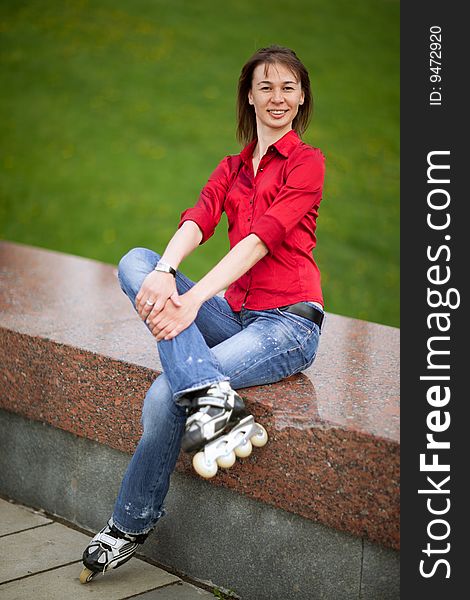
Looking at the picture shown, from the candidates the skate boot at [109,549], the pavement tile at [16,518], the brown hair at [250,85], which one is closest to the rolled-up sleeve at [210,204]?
the brown hair at [250,85]

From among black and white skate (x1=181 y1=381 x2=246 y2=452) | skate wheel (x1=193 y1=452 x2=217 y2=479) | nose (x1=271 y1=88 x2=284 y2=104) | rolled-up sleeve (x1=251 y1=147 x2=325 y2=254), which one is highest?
nose (x1=271 y1=88 x2=284 y2=104)

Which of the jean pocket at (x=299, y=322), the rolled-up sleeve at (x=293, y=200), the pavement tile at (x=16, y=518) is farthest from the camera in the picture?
the pavement tile at (x=16, y=518)

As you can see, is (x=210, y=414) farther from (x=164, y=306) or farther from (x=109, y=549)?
(x=109, y=549)

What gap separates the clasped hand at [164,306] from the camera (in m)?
3.24

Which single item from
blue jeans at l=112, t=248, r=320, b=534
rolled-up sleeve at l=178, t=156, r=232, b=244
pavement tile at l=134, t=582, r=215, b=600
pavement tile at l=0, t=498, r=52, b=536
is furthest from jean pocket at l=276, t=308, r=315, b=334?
pavement tile at l=0, t=498, r=52, b=536

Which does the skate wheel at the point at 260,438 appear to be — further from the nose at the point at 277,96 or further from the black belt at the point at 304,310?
the nose at the point at 277,96

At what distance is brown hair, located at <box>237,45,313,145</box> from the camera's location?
3.52 meters

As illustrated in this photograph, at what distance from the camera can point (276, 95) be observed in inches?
138

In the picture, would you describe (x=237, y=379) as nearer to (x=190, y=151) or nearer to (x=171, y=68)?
(x=190, y=151)

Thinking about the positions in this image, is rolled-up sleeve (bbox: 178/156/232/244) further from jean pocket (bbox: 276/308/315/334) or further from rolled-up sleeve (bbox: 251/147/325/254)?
jean pocket (bbox: 276/308/315/334)

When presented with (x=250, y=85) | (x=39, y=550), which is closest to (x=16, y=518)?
(x=39, y=550)

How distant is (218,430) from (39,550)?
1.11m

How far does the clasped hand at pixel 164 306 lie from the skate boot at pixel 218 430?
0.26 metres

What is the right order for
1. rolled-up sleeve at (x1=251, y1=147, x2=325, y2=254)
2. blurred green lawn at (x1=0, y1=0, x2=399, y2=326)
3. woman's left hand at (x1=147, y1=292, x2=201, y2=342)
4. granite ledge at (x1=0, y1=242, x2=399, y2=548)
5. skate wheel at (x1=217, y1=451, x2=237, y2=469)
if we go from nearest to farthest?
granite ledge at (x1=0, y1=242, x2=399, y2=548), skate wheel at (x1=217, y1=451, x2=237, y2=469), woman's left hand at (x1=147, y1=292, x2=201, y2=342), rolled-up sleeve at (x1=251, y1=147, x2=325, y2=254), blurred green lawn at (x1=0, y1=0, x2=399, y2=326)
